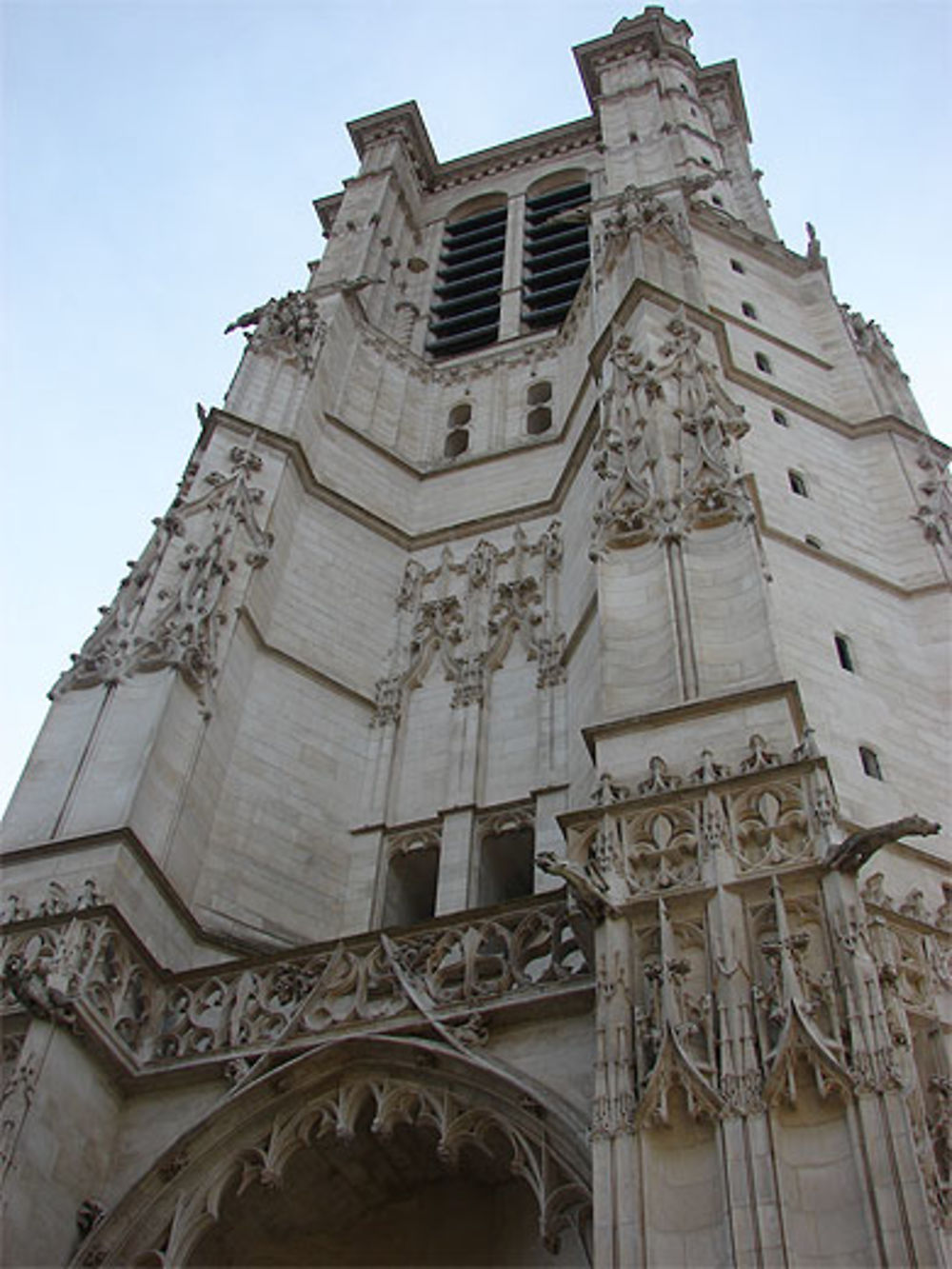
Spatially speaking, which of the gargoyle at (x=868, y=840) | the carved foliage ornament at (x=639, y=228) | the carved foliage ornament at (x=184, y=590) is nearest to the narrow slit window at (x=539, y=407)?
the carved foliage ornament at (x=639, y=228)

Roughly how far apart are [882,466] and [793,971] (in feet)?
33.6

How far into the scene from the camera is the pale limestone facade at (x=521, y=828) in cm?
750

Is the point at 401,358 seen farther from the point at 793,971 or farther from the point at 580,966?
the point at 793,971

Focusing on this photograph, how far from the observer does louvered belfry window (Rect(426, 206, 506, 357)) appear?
24.4 metres

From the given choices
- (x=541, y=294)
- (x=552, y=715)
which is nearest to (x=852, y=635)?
(x=552, y=715)

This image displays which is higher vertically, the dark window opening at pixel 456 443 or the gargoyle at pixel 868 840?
the dark window opening at pixel 456 443

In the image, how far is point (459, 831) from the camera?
12.9 m

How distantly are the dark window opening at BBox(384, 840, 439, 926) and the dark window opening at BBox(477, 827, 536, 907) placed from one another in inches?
21.4

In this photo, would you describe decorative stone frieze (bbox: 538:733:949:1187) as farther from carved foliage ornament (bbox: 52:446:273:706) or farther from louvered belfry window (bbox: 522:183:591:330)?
louvered belfry window (bbox: 522:183:591:330)

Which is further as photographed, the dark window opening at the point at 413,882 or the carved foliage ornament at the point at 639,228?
the carved foliage ornament at the point at 639,228

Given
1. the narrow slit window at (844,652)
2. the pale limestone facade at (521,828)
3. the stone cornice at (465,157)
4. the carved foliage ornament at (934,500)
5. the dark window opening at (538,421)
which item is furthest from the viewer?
the stone cornice at (465,157)

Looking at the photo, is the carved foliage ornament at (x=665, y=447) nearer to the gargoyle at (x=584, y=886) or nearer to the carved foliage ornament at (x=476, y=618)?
the carved foliage ornament at (x=476, y=618)

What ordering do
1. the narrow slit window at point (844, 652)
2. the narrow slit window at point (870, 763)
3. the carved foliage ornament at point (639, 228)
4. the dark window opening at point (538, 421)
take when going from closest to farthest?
the narrow slit window at point (870, 763) → the narrow slit window at point (844, 652) → the carved foliage ornament at point (639, 228) → the dark window opening at point (538, 421)

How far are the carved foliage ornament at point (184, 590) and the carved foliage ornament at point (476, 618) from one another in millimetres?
1855
